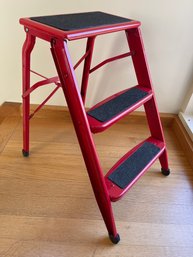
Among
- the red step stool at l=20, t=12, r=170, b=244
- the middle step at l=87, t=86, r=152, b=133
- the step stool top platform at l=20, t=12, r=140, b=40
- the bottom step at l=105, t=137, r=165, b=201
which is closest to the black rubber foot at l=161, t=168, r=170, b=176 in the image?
the red step stool at l=20, t=12, r=170, b=244

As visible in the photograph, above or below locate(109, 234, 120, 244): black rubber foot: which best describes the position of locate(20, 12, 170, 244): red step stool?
above

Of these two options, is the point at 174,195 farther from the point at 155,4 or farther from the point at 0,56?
the point at 0,56

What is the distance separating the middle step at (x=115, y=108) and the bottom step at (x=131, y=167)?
0.21 metres

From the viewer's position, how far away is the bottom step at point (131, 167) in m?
0.68

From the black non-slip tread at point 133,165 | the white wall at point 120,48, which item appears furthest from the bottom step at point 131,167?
the white wall at point 120,48

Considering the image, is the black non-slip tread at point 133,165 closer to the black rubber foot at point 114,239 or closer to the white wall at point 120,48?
the black rubber foot at point 114,239

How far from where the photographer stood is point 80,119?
53cm

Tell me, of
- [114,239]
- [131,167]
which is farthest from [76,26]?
[114,239]

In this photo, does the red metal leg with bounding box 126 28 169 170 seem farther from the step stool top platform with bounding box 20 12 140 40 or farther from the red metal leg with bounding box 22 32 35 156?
the red metal leg with bounding box 22 32 35 156

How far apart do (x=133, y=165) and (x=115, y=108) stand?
0.78 ft

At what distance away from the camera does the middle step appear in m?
0.60

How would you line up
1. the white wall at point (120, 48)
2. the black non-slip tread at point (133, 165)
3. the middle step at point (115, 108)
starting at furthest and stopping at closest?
the white wall at point (120, 48) < the black non-slip tread at point (133, 165) < the middle step at point (115, 108)

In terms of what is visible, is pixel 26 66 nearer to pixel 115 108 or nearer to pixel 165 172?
pixel 115 108

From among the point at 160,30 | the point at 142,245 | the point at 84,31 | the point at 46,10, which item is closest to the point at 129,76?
the point at 160,30
